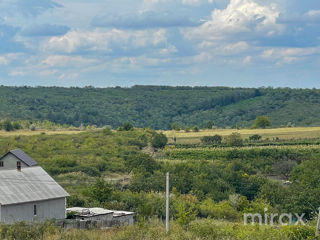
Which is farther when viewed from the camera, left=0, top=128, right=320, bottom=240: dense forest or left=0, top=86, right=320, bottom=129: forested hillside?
left=0, top=86, right=320, bottom=129: forested hillside

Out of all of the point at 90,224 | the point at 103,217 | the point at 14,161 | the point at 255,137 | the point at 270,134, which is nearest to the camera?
the point at 90,224

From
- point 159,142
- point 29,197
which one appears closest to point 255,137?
point 159,142

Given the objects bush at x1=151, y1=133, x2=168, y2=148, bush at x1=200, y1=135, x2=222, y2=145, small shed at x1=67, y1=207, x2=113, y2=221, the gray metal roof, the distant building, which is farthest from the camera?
bush at x1=200, y1=135, x2=222, y2=145

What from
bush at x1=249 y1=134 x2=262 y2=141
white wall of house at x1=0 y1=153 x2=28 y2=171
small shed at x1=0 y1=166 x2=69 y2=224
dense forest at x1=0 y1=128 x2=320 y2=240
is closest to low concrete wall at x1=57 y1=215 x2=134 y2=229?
dense forest at x1=0 y1=128 x2=320 y2=240

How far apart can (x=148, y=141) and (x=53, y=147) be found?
14.1m

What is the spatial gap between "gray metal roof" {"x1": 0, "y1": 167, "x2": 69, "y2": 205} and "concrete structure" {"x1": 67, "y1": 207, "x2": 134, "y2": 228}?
2.02 m

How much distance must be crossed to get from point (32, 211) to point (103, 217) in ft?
14.2

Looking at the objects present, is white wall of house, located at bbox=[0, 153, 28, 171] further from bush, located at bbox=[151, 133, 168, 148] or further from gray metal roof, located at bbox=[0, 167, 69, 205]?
bush, located at bbox=[151, 133, 168, 148]

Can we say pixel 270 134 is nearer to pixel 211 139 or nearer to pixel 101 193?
pixel 211 139

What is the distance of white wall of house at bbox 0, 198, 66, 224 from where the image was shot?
34.1 metres

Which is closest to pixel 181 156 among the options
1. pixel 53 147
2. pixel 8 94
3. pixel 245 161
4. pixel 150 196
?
pixel 245 161

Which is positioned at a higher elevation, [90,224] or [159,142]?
[159,142]

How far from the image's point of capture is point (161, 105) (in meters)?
162

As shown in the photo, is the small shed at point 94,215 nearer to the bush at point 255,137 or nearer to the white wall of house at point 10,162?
the white wall of house at point 10,162
